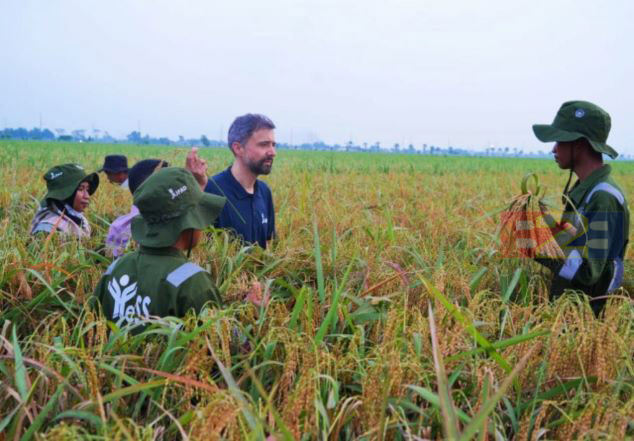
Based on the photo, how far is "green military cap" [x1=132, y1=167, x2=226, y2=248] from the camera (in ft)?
6.47

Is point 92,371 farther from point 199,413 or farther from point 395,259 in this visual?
point 395,259

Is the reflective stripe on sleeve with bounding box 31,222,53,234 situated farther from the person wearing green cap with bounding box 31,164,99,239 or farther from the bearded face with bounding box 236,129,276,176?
the bearded face with bounding box 236,129,276,176

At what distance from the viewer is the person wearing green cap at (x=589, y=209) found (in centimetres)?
254

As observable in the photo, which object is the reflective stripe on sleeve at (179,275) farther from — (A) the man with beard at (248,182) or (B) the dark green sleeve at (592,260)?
(B) the dark green sleeve at (592,260)

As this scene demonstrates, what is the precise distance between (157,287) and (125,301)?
0.55 ft

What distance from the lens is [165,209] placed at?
6.56 feet

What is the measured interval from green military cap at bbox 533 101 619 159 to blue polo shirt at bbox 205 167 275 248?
6.52 ft

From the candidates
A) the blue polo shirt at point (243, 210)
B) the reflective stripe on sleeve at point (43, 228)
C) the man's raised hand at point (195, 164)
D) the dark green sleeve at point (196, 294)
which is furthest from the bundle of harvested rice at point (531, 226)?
the reflective stripe on sleeve at point (43, 228)

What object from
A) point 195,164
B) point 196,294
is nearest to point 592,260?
point 196,294

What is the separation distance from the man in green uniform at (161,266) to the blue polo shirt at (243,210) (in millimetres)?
1411

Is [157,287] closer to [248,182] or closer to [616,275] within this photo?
[248,182]

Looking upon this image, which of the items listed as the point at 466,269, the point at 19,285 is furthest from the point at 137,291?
the point at 466,269

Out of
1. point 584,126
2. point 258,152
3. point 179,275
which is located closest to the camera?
point 179,275

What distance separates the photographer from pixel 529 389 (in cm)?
168
